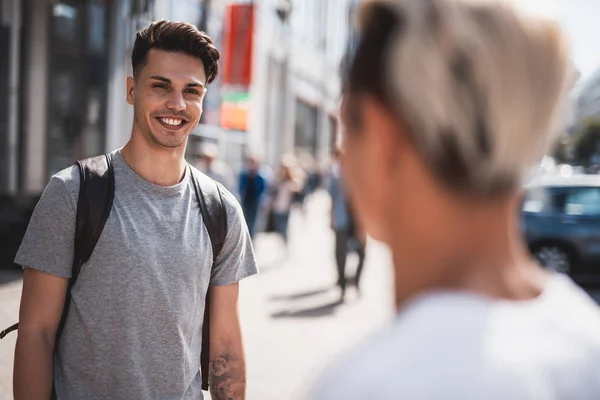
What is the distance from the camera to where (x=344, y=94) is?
853mm

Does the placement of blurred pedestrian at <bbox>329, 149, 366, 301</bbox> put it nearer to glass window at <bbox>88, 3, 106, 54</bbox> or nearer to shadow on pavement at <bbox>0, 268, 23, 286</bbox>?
shadow on pavement at <bbox>0, 268, 23, 286</bbox>

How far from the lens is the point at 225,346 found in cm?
211

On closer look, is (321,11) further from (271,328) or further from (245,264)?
(245,264)

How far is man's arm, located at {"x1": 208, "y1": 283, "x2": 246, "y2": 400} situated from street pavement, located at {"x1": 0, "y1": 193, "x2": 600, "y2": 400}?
0.65 metres

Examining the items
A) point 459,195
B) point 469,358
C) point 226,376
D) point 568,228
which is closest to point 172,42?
point 226,376

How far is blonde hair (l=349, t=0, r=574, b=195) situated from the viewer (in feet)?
2.43

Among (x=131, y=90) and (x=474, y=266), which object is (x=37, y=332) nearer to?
(x=131, y=90)

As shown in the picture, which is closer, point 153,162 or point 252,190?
point 153,162

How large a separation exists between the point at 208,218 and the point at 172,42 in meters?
0.54

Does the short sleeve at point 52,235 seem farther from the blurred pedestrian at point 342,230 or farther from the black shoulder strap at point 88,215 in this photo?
the blurred pedestrian at point 342,230

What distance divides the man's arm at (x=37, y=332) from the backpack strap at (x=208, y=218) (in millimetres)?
437

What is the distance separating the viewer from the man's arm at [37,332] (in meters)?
1.72

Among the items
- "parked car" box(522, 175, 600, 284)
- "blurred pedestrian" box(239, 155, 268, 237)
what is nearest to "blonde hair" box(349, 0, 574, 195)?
"parked car" box(522, 175, 600, 284)

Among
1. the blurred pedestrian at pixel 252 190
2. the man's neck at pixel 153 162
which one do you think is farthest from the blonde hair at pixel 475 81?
the blurred pedestrian at pixel 252 190
